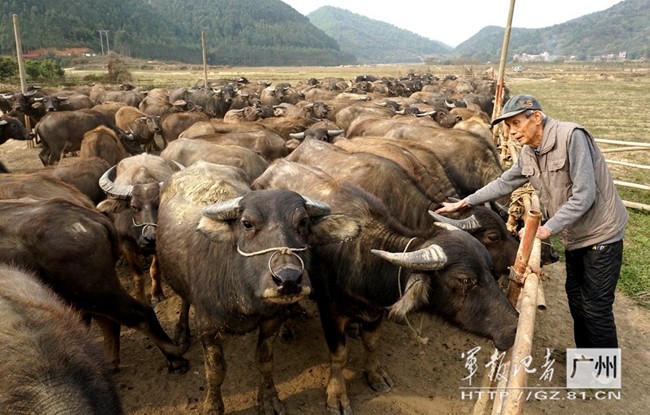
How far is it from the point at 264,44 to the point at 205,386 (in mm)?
181489

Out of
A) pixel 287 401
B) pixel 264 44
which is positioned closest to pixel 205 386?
pixel 287 401

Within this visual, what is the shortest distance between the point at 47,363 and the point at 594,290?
4.36m

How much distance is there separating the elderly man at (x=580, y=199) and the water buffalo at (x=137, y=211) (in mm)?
4059

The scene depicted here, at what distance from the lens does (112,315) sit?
152 inches

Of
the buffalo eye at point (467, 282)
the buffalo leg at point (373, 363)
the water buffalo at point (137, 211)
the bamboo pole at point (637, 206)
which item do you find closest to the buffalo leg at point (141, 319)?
the water buffalo at point (137, 211)

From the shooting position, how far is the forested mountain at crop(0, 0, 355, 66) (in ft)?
267

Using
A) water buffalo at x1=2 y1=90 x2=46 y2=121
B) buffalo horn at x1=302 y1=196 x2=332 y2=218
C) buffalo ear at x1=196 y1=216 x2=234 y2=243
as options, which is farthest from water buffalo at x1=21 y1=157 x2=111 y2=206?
water buffalo at x1=2 y1=90 x2=46 y2=121

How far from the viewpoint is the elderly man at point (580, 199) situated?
3289mm

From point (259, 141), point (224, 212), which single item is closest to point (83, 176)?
point (259, 141)

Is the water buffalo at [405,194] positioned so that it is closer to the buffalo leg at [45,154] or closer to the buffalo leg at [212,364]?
the buffalo leg at [212,364]

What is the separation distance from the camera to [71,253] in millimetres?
3508

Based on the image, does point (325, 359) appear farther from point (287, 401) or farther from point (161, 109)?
point (161, 109)

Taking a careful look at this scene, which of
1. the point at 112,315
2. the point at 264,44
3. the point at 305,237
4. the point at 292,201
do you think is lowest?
the point at 112,315

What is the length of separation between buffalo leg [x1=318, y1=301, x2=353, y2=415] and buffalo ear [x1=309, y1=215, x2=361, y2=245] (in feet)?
3.19
